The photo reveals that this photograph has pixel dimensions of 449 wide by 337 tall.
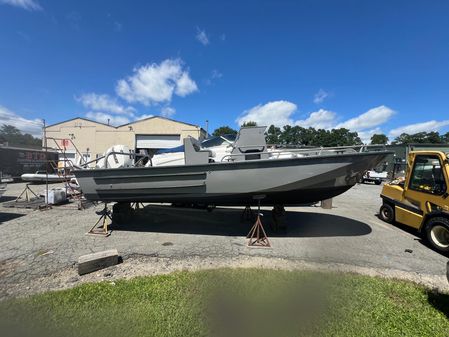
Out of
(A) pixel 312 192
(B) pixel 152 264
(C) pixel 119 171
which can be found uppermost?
(C) pixel 119 171

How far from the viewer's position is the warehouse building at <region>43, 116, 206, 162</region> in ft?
88.2

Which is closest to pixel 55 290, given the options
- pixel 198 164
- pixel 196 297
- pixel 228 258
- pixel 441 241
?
pixel 196 297

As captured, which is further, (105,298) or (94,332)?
(105,298)

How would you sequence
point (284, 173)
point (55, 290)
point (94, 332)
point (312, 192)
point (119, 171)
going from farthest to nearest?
1. point (119, 171)
2. point (312, 192)
3. point (284, 173)
4. point (55, 290)
5. point (94, 332)

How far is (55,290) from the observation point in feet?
9.78

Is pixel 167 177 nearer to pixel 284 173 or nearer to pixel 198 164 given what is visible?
pixel 198 164

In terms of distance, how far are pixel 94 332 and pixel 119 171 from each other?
3426 millimetres

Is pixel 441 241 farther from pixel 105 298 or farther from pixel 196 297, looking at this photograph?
pixel 105 298

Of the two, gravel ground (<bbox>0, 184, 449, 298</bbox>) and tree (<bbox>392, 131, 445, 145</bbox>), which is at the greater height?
tree (<bbox>392, 131, 445, 145</bbox>)

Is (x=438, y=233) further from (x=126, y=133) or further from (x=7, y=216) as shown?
(x=126, y=133)

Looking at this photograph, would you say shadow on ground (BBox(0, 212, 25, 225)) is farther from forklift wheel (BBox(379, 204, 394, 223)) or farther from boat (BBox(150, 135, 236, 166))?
forklift wheel (BBox(379, 204, 394, 223))

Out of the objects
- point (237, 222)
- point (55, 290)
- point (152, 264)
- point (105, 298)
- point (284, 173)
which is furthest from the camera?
point (237, 222)

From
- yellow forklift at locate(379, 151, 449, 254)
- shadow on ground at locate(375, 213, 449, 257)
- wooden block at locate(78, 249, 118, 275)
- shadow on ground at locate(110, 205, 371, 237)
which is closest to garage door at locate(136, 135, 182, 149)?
shadow on ground at locate(110, 205, 371, 237)

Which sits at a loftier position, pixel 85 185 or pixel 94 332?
pixel 85 185
